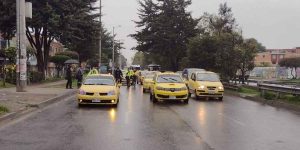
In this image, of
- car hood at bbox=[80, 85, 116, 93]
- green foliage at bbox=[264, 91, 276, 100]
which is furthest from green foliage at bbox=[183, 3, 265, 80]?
car hood at bbox=[80, 85, 116, 93]

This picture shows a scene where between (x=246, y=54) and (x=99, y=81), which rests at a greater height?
(x=246, y=54)

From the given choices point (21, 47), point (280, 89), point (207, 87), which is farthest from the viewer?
point (21, 47)

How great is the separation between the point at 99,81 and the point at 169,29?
168 feet

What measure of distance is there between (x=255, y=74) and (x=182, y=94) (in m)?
67.8

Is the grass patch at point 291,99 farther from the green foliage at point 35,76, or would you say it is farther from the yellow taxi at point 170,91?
the green foliage at point 35,76

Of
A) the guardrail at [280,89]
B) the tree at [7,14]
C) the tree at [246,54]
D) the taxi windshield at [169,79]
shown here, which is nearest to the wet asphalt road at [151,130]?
the guardrail at [280,89]

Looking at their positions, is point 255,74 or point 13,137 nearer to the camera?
point 13,137

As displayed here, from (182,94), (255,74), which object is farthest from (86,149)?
(255,74)

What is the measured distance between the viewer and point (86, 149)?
30.6 ft

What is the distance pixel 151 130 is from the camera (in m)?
12.4

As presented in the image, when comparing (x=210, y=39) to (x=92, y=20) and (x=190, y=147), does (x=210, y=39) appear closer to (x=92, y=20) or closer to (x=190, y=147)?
(x=92, y=20)

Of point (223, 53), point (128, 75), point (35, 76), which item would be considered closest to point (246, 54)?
point (223, 53)

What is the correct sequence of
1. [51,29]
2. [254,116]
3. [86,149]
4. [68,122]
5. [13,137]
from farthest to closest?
[51,29] < [254,116] < [68,122] < [13,137] < [86,149]

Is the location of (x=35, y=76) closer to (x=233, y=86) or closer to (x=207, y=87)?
(x=233, y=86)
